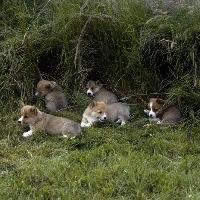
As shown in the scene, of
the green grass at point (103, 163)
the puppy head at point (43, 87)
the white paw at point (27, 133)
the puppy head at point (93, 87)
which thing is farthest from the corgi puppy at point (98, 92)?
the white paw at point (27, 133)

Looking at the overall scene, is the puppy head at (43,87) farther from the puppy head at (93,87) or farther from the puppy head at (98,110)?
the puppy head at (98,110)

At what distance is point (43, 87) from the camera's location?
25.0 feet

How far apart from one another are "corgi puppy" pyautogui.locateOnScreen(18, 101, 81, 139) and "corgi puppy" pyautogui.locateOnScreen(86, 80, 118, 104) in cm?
110

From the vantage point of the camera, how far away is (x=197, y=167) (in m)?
5.68

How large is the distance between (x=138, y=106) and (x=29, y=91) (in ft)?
5.46

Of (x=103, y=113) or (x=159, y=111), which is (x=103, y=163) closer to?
(x=103, y=113)

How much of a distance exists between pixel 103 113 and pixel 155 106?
0.75 meters

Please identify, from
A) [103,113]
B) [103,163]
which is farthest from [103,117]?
[103,163]

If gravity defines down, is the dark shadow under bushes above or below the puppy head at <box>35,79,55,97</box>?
Answer: above

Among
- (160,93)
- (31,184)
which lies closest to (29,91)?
(160,93)

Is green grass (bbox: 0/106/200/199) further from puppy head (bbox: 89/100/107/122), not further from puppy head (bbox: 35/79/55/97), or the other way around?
puppy head (bbox: 35/79/55/97)

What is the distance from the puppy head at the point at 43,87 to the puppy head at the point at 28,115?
723mm

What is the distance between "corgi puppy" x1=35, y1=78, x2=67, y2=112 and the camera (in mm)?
7570

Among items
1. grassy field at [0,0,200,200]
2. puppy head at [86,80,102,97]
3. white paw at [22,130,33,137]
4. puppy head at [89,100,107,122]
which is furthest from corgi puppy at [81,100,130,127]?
white paw at [22,130,33,137]
